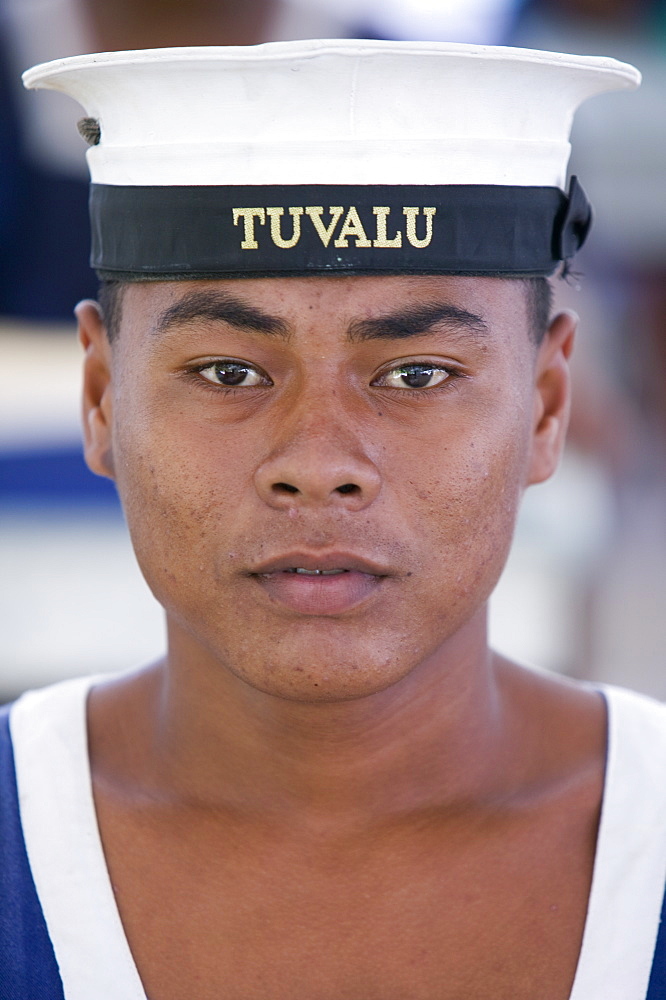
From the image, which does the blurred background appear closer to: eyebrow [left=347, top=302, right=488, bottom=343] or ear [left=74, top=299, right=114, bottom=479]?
ear [left=74, top=299, right=114, bottom=479]

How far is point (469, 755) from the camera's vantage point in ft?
7.97

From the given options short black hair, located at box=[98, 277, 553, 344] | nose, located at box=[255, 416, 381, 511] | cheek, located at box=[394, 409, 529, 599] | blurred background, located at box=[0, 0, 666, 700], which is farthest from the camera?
blurred background, located at box=[0, 0, 666, 700]

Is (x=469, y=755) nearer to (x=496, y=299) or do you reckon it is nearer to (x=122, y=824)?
(x=122, y=824)

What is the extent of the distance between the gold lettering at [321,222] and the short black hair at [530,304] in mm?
376

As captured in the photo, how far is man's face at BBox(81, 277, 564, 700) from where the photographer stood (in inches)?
79.6

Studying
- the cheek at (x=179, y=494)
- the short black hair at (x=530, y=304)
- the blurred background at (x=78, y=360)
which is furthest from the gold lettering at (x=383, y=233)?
the blurred background at (x=78, y=360)

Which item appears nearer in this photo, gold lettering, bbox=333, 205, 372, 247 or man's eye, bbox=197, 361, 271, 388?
gold lettering, bbox=333, 205, 372, 247

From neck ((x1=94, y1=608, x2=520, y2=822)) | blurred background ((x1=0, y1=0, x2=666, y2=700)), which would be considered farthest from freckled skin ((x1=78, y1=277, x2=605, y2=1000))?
blurred background ((x1=0, y1=0, x2=666, y2=700))

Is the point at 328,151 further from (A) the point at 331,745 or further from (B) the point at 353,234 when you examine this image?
(A) the point at 331,745

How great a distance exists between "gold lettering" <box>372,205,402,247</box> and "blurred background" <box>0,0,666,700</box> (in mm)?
3273

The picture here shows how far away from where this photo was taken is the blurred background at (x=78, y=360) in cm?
510

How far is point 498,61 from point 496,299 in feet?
1.27

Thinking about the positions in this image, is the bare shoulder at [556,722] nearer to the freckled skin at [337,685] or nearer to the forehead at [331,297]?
the freckled skin at [337,685]

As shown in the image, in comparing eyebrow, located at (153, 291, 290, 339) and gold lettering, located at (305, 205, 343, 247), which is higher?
gold lettering, located at (305, 205, 343, 247)
